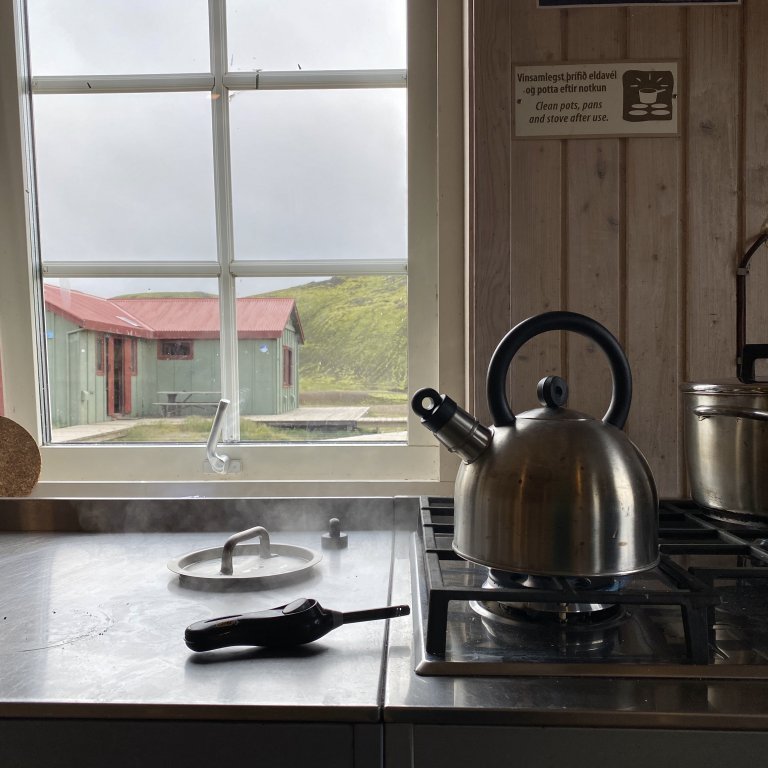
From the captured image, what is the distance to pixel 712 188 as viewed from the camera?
120cm

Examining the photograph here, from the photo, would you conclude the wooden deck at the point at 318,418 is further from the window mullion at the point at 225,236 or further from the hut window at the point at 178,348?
the hut window at the point at 178,348

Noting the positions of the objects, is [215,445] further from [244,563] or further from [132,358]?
[244,563]

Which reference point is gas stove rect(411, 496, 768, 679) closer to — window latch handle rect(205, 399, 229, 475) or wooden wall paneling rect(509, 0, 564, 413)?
wooden wall paneling rect(509, 0, 564, 413)

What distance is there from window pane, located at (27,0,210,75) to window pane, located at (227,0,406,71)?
10cm

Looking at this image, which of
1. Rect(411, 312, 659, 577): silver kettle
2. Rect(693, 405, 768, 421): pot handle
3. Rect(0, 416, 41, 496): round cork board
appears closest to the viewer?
Rect(411, 312, 659, 577): silver kettle

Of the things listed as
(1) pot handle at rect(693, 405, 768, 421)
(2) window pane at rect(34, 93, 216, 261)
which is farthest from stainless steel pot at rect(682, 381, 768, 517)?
(2) window pane at rect(34, 93, 216, 261)

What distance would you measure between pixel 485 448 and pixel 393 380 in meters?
0.80

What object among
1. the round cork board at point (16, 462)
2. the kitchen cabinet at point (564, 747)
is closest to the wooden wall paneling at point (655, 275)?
the kitchen cabinet at point (564, 747)

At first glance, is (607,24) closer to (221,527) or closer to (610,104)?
(610,104)

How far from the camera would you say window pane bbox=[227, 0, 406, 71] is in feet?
5.02

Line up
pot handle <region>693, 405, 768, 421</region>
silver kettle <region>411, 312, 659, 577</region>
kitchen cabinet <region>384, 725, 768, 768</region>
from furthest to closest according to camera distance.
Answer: pot handle <region>693, 405, 768, 421</region> < silver kettle <region>411, 312, 659, 577</region> < kitchen cabinet <region>384, 725, 768, 768</region>

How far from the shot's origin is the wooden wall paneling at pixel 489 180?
1.22 meters

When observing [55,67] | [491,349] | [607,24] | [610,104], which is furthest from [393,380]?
[55,67]

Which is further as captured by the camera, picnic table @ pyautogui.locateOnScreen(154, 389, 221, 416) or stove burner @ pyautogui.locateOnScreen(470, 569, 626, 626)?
picnic table @ pyautogui.locateOnScreen(154, 389, 221, 416)
